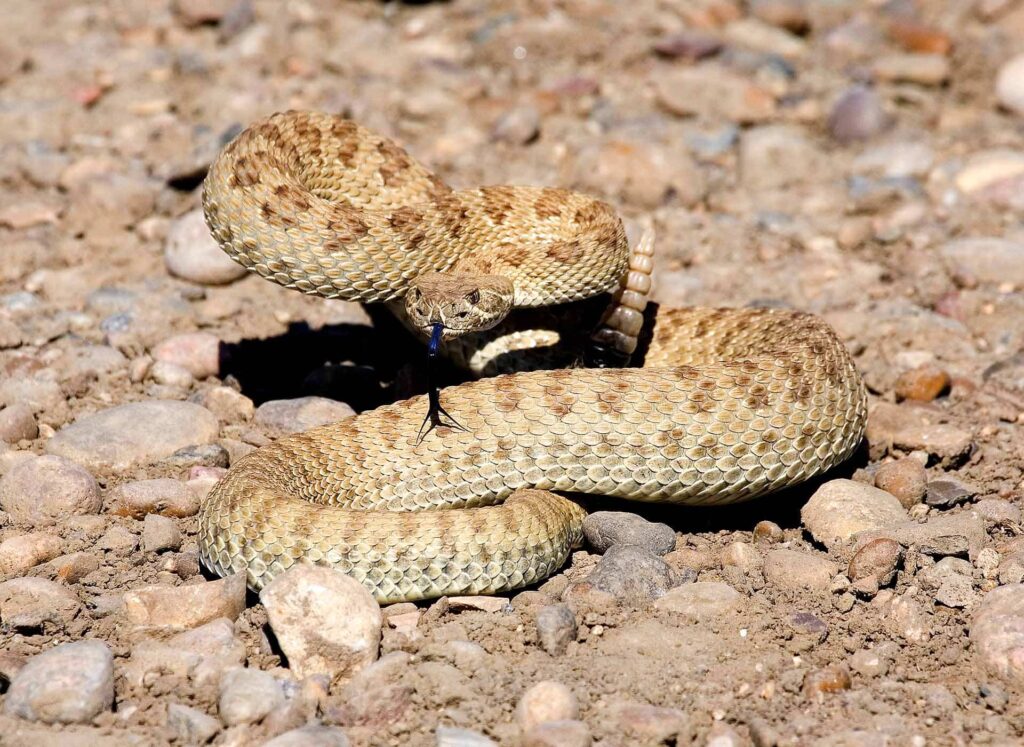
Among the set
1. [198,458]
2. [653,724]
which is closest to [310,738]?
[653,724]

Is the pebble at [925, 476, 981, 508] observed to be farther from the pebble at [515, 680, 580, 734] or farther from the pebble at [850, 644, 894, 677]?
the pebble at [515, 680, 580, 734]

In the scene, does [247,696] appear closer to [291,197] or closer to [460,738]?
[460,738]

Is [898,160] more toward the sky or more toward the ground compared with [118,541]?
more toward the sky

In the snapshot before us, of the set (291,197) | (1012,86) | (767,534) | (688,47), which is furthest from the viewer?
(688,47)

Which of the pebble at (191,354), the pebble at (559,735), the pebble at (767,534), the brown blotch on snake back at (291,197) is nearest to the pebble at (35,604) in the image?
the pebble at (559,735)

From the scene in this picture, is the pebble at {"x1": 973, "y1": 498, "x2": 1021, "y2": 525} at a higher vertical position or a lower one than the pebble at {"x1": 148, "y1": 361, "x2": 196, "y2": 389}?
higher

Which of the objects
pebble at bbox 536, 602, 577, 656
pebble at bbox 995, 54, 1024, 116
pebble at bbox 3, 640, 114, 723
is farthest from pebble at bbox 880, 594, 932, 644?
pebble at bbox 995, 54, 1024, 116

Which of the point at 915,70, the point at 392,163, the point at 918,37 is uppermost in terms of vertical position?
the point at 392,163
